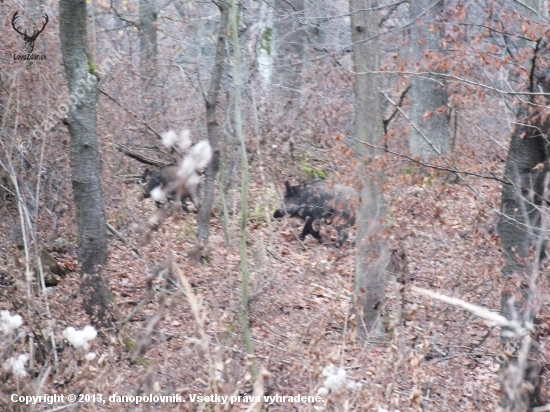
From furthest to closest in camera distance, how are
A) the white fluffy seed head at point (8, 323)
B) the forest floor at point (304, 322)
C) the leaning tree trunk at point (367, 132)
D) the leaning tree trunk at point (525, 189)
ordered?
the leaning tree trunk at point (367, 132)
the leaning tree trunk at point (525, 189)
the forest floor at point (304, 322)
the white fluffy seed head at point (8, 323)

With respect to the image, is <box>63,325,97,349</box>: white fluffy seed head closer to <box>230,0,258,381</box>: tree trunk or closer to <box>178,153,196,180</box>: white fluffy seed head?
<box>178,153,196,180</box>: white fluffy seed head

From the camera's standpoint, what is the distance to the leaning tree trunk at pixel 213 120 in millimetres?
9961

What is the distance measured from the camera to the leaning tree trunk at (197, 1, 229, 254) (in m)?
9.96

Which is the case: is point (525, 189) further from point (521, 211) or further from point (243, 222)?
point (243, 222)

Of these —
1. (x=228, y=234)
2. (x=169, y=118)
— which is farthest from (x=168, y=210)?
(x=169, y=118)

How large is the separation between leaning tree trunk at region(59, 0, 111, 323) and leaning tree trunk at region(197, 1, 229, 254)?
1.96m

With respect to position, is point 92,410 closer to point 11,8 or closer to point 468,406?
point 468,406

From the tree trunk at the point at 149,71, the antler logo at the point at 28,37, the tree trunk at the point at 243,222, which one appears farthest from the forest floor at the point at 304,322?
the antler logo at the point at 28,37

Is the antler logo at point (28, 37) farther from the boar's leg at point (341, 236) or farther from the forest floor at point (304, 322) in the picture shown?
the boar's leg at point (341, 236)

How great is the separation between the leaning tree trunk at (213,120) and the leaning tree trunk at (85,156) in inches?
77.1

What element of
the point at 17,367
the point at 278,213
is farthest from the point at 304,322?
the point at 17,367

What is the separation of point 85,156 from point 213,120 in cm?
282

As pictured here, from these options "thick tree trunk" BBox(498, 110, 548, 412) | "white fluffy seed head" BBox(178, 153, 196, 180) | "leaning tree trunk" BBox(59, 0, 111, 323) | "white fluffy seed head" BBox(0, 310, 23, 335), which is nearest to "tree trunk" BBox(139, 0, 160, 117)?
"leaning tree trunk" BBox(59, 0, 111, 323)

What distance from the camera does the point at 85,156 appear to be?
25.2ft
